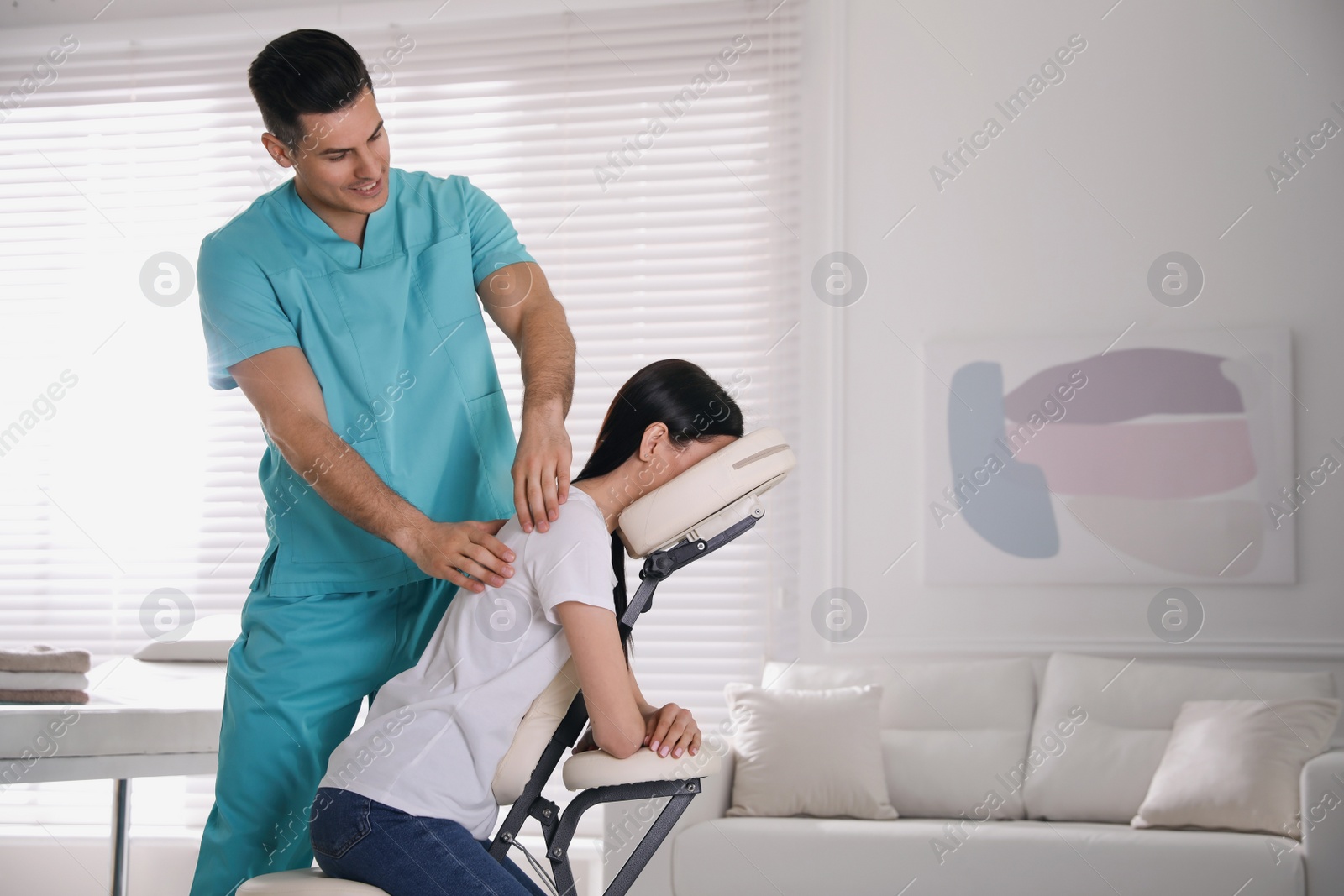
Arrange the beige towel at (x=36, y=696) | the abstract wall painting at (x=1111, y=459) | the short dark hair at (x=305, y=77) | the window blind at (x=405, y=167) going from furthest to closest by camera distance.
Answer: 1. the window blind at (x=405, y=167)
2. the abstract wall painting at (x=1111, y=459)
3. the beige towel at (x=36, y=696)
4. the short dark hair at (x=305, y=77)

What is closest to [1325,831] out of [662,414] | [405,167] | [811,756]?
[811,756]

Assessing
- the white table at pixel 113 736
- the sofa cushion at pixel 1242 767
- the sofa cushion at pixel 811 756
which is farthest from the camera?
the sofa cushion at pixel 811 756

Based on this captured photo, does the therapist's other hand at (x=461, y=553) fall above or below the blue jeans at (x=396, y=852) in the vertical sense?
above

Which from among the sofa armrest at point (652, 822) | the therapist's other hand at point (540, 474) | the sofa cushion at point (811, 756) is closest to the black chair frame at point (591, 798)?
the therapist's other hand at point (540, 474)

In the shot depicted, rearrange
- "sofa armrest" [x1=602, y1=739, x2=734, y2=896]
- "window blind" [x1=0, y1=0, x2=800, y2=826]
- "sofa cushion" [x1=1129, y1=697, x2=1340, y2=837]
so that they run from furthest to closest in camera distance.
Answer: "window blind" [x1=0, y1=0, x2=800, y2=826]
"sofa armrest" [x1=602, y1=739, x2=734, y2=896]
"sofa cushion" [x1=1129, y1=697, x2=1340, y2=837]

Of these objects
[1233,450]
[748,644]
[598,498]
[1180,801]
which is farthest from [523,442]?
[1233,450]

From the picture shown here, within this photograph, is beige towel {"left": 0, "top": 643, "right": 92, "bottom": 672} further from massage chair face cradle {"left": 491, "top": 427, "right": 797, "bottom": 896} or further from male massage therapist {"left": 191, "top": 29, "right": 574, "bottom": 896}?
massage chair face cradle {"left": 491, "top": 427, "right": 797, "bottom": 896}

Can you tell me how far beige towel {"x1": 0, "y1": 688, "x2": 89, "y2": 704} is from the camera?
6.53 feet

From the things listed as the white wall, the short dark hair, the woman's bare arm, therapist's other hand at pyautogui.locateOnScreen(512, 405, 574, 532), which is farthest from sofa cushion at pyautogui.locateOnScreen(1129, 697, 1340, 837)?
the short dark hair

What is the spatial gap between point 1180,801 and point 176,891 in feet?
10.5

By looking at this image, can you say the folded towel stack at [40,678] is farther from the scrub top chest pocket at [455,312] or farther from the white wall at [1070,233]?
the white wall at [1070,233]

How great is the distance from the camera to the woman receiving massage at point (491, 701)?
1257mm

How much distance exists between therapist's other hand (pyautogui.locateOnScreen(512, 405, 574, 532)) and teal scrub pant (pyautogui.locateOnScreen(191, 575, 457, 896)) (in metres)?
0.30

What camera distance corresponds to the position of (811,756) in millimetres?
3107
